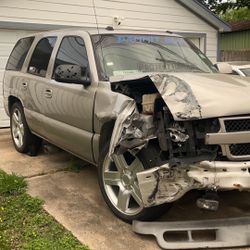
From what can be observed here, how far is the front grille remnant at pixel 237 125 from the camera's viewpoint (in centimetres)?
346

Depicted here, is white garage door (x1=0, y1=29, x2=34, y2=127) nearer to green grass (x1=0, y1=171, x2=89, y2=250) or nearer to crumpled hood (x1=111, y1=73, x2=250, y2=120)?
green grass (x1=0, y1=171, x2=89, y2=250)

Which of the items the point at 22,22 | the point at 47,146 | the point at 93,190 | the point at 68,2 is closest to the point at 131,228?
the point at 93,190

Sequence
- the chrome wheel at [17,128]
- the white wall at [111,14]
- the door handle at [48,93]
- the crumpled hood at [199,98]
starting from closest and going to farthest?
the crumpled hood at [199,98]
the door handle at [48,93]
the chrome wheel at [17,128]
the white wall at [111,14]

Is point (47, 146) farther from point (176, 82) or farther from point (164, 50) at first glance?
point (176, 82)

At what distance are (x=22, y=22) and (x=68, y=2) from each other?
1.46 m

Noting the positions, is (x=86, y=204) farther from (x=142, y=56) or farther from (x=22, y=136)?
(x=22, y=136)

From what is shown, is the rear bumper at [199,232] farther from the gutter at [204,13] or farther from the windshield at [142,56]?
the gutter at [204,13]

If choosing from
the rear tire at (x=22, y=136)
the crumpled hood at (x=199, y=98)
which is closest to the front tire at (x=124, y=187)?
the crumpled hood at (x=199, y=98)

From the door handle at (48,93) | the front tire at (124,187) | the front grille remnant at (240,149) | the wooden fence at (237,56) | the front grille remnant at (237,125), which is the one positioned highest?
the front grille remnant at (237,125)

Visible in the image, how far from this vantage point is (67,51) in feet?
17.9

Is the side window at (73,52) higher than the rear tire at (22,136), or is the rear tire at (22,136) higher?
the side window at (73,52)

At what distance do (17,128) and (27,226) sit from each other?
323 cm

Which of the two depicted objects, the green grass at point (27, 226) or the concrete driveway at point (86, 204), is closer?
the green grass at point (27, 226)

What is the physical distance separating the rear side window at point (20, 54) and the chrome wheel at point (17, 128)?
74cm
